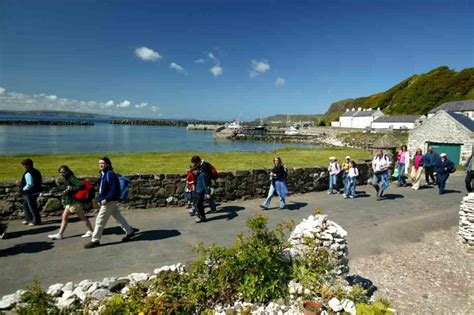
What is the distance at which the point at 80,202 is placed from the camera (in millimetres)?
6887

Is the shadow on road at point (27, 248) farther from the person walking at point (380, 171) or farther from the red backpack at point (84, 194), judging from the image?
the person walking at point (380, 171)

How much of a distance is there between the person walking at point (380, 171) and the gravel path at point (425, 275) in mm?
4087

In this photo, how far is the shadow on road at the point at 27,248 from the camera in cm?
604

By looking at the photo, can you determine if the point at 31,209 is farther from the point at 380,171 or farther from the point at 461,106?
the point at 461,106

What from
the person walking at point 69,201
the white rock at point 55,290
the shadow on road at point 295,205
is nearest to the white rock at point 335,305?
the white rock at point 55,290

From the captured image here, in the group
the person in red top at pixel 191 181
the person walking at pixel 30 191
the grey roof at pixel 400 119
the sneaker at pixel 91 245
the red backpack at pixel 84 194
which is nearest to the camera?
the sneaker at pixel 91 245

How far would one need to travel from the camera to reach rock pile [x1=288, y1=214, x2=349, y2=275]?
16.1 ft

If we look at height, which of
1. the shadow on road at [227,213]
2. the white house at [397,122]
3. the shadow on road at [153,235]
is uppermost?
the white house at [397,122]

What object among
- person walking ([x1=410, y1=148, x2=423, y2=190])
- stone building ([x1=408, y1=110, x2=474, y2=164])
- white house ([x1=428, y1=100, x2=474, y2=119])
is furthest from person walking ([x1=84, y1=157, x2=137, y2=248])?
white house ([x1=428, y1=100, x2=474, y2=119])

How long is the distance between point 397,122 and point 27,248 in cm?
9593

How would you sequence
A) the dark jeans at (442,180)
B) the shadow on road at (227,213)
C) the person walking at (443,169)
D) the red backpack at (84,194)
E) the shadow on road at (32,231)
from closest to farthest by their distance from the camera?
the red backpack at (84,194) → the shadow on road at (32,231) → the shadow on road at (227,213) → the person walking at (443,169) → the dark jeans at (442,180)

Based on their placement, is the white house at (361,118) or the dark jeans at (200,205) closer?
the dark jeans at (200,205)

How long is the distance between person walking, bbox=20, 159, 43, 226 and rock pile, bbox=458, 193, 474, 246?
1223 cm

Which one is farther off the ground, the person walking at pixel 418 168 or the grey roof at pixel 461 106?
the grey roof at pixel 461 106
